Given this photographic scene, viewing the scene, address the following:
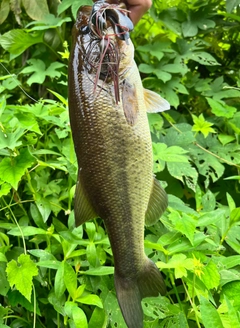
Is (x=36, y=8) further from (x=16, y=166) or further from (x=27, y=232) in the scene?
(x=27, y=232)

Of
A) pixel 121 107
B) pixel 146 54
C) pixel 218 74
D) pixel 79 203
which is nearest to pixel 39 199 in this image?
pixel 79 203

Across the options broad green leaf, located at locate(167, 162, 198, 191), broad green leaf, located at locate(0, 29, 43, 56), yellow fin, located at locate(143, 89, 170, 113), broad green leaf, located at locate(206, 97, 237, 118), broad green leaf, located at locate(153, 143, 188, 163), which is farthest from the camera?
broad green leaf, located at locate(0, 29, 43, 56)

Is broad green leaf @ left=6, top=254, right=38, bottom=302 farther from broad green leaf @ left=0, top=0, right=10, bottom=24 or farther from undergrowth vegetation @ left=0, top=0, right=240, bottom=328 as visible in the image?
broad green leaf @ left=0, top=0, right=10, bottom=24

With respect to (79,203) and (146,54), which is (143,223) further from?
(146,54)

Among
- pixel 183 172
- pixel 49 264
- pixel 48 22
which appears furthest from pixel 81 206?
pixel 48 22

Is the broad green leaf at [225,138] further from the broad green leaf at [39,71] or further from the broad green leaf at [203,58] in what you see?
the broad green leaf at [39,71]

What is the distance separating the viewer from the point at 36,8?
6.17ft

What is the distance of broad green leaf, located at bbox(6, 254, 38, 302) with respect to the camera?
3.35 feet

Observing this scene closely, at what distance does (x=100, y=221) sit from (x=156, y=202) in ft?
1.26

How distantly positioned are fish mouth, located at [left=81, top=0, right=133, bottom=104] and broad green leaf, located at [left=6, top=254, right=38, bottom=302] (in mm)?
469

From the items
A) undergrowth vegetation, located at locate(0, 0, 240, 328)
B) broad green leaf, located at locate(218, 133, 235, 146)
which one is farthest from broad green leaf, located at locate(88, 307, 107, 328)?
broad green leaf, located at locate(218, 133, 235, 146)

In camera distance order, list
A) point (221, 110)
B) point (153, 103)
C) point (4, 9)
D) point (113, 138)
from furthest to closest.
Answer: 1. point (4, 9)
2. point (221, 110)
3. point (153, 103)
4. point (113, 138)

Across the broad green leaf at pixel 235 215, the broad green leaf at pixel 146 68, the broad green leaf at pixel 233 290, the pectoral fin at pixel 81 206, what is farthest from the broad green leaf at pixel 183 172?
the pectoral fin at pixel 81 206

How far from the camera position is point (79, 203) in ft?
2.92
